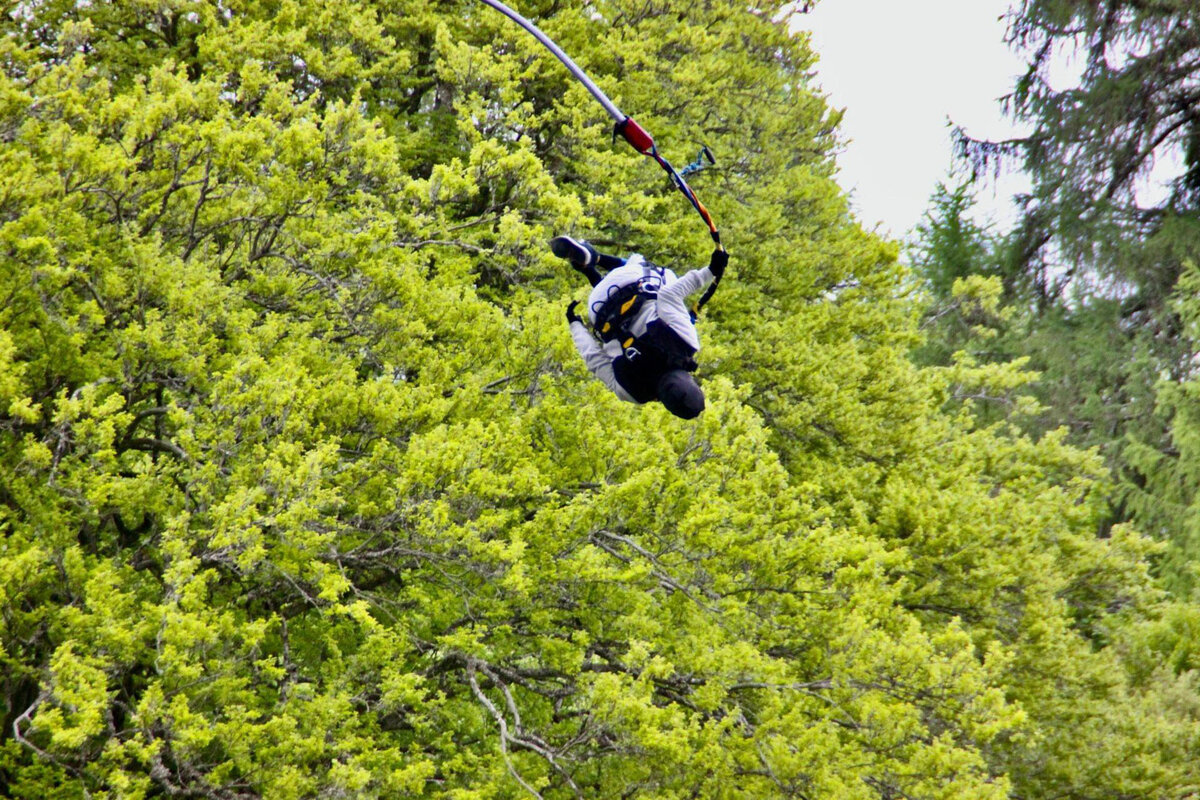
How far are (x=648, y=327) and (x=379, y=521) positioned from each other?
10.2ft

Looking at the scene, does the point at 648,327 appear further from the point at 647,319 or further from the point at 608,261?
the point at 608,261

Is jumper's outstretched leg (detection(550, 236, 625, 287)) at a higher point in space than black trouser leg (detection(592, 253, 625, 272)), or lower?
lower

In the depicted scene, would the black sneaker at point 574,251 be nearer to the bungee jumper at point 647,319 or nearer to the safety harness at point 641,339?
the bungee jumper at point 647,319

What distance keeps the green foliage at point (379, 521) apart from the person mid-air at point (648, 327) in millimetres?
1736

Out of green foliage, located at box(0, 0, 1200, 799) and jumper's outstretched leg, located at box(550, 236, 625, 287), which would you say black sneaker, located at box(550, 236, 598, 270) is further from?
green foliage, located at box(0, 0, 1200, 799)

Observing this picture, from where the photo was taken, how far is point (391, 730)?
10.2m

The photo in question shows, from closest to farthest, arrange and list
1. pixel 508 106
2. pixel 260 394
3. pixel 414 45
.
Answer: pixel 260 394, pixel 508 106, pixel 414 45

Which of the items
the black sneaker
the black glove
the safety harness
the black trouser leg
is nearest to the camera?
the black glove

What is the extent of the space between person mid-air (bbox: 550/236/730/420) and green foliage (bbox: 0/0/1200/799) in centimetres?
174

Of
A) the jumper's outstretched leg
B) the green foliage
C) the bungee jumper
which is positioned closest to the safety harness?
the bungee jumper

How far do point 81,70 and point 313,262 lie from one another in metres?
2.51

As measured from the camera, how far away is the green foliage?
8367 millimetres

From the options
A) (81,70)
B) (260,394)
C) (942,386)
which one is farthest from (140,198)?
(942,386)

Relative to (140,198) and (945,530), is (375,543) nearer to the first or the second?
(140,198)
